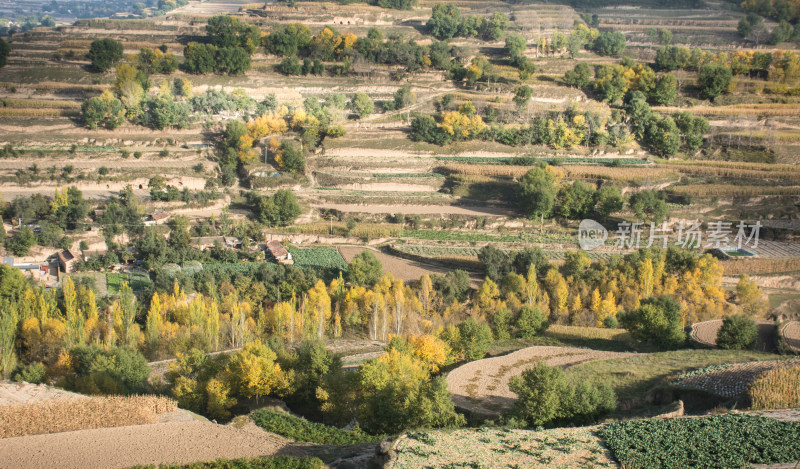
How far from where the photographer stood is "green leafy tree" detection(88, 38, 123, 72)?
5625cm

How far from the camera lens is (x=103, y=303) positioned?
30.0m

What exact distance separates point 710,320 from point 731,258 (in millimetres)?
7260

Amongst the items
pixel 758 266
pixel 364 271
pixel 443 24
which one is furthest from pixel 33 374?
pixel 443 24

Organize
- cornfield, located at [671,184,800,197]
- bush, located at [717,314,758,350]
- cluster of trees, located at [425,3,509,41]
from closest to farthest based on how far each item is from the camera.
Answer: bush, located at [717,314,758,350]
cornfield, located at [671,184,800,197]
cluster of trees, located at [425,3,509,41]

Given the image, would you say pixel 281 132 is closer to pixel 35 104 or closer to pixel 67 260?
pixel 35 104

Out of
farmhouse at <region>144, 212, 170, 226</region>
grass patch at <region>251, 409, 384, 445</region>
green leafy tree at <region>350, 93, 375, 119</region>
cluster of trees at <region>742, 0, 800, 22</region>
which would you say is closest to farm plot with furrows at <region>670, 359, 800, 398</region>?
grass patch at <region>251, 409, 384, 445</region>

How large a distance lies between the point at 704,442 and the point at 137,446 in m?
10.7

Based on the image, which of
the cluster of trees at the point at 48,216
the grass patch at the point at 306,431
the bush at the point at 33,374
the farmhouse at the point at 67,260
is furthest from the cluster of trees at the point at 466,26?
the grass patch at the point at 306,431

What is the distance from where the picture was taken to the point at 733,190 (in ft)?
136

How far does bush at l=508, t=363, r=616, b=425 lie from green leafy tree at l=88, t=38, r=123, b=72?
47617 mm

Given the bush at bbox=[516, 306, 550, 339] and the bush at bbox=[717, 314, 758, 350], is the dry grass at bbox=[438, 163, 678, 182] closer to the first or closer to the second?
the bush at bbox=[516, 306, 550, 339]

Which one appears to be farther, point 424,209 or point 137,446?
point 424,209

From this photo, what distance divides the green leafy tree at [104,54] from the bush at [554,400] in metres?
47.6

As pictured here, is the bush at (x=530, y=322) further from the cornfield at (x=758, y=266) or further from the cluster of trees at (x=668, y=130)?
the cluster of trees at (x=668, y=130)
